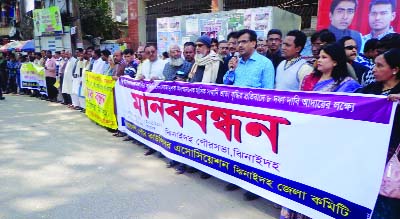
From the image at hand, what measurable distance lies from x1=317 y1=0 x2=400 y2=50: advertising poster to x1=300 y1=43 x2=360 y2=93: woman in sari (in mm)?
3105

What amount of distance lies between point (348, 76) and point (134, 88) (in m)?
3.41

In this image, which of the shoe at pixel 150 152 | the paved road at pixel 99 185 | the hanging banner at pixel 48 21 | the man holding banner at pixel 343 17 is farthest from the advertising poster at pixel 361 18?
the hanging banner at pixel 48 21

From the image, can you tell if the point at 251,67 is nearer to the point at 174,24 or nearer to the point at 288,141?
the point at 288,141

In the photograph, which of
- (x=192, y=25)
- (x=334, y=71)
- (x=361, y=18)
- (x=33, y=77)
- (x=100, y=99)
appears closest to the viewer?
(x=334, y=71)

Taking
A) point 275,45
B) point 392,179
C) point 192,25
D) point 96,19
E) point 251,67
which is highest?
point 96,19

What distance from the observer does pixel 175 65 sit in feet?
17.0

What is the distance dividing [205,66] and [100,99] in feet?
11.2

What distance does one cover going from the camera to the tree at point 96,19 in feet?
72.8

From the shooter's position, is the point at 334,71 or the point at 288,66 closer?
the point at 334,71

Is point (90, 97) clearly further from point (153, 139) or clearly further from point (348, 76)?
point (348, 76)

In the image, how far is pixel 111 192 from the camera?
3.89 metres

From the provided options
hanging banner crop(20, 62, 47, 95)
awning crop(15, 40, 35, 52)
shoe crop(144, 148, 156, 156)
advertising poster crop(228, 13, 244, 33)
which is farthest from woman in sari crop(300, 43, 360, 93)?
awning crop(15, 40, 35, 52)

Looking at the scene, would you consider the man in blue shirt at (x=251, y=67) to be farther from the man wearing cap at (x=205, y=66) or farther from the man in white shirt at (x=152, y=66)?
the man in white shirt at (x=152, y=66)

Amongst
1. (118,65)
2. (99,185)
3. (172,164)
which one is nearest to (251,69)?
(172,164)
